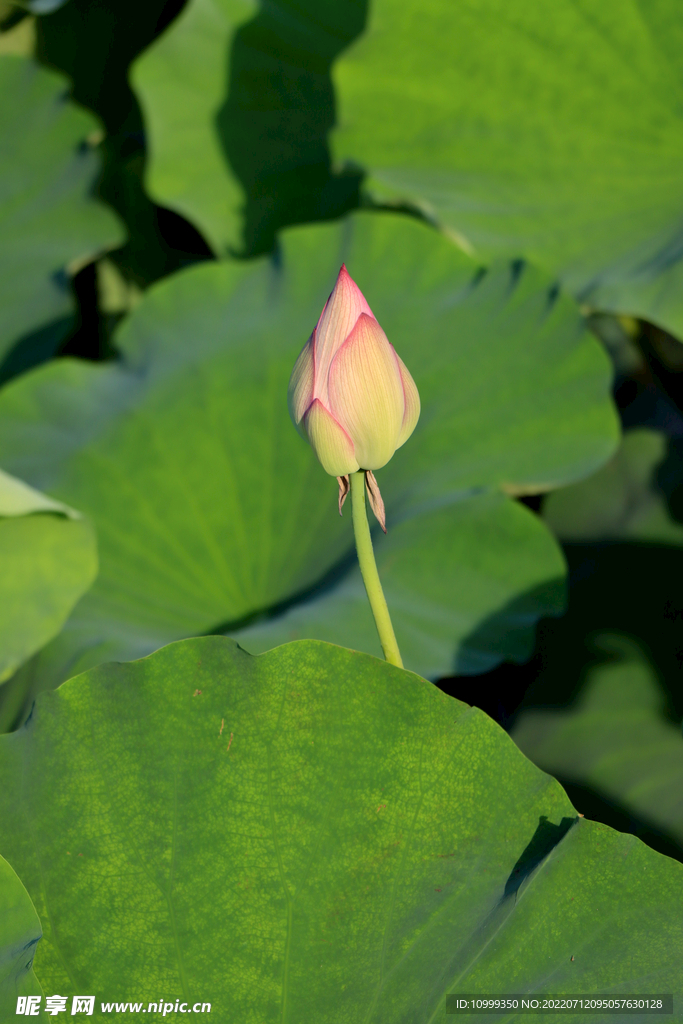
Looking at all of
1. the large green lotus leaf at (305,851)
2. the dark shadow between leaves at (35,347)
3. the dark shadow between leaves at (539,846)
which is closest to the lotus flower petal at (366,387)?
the large green lotus leaf at (305,851)

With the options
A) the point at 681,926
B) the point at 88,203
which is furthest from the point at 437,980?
the point at 88,203

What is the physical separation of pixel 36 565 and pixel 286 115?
0.86m

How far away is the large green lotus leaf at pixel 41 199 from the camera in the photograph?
1248 millimetres

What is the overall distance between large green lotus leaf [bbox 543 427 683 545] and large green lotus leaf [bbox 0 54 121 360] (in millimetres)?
755

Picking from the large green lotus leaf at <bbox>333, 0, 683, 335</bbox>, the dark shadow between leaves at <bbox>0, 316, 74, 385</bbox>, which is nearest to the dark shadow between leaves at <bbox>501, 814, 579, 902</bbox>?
the large green lotus leaf at <bbox>333, 0, 683, 335</bbox>

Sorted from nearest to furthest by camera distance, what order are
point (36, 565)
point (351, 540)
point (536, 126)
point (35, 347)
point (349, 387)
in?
point (349, 387)
point (36, 565)
point (351, 540)
point (536, 126)
point (35, 347)

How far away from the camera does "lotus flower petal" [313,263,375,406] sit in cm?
45

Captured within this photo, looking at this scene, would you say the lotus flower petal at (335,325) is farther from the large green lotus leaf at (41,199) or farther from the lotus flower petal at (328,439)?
the large green lotus leaf at (41,199)

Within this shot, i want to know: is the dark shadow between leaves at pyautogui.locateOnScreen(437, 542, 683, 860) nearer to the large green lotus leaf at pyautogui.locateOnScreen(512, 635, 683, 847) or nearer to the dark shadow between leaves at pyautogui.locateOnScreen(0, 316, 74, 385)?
the large green lotus leaf at pyautogui.locateOnScreen(512, 635, 683, 847)

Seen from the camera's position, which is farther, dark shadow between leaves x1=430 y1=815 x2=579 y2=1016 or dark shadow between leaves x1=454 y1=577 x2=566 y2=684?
dark shadow between leaves x1=454 y1=577 x2=566 y2=684

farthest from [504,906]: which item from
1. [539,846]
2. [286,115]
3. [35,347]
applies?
[286,115]

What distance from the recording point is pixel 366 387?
1.47 feet

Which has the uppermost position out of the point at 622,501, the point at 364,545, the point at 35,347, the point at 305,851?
the point at 364,545

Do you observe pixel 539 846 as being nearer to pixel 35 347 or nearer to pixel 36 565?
pixel 36 565
